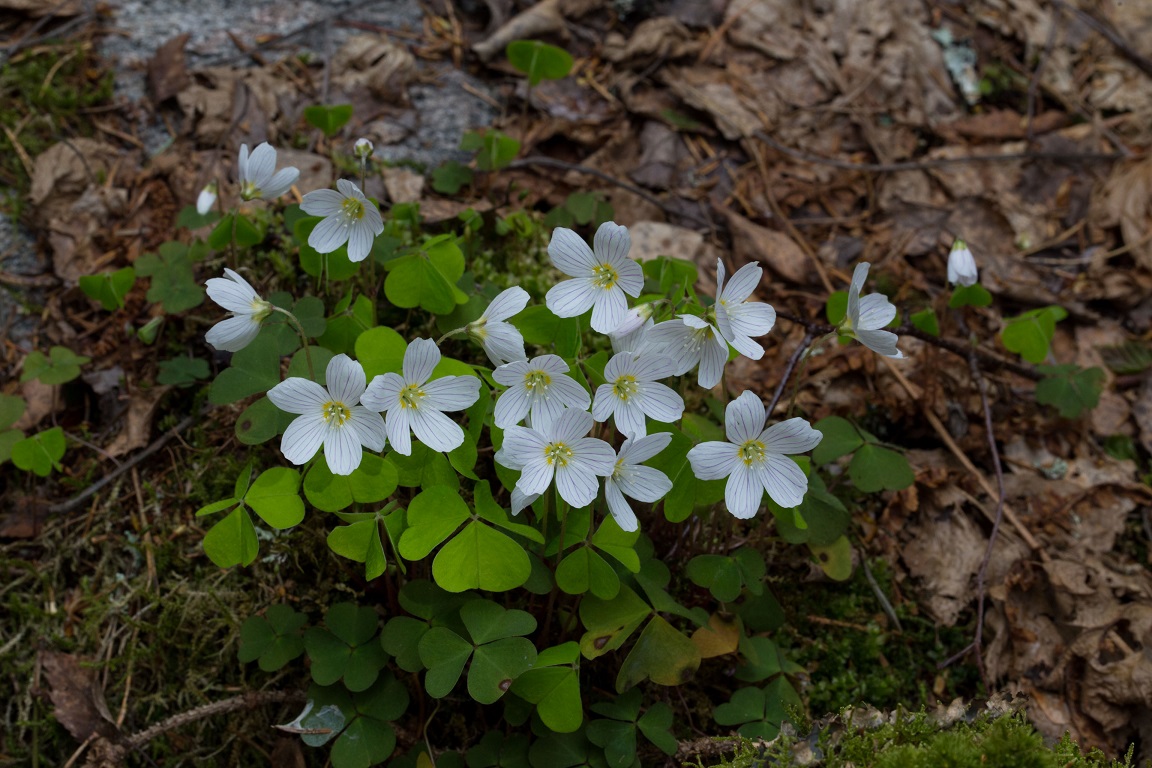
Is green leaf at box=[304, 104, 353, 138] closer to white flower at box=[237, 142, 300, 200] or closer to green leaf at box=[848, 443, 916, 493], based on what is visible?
white flower at box=[237, 142, 300, 200]

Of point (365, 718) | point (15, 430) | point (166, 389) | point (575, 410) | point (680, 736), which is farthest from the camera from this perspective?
point (166, 389)

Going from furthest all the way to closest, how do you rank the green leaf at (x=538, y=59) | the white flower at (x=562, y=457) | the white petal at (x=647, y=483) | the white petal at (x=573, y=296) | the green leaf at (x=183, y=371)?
the green leaf at (x=538, y=59) < the green leaf at (x=183, y=371) < the white petal at (x=573, y=296) < the white petal at (x=647, y=483) < the white flower at (x=562, y=457)

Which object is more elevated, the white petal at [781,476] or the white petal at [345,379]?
the white petal at [345,379]

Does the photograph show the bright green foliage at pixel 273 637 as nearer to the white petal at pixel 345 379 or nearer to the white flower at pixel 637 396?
the white petal at pixel 345 379

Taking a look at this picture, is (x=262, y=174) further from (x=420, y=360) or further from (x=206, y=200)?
(x=420, y=360)

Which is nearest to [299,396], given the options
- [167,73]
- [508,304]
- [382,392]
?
[382,392]

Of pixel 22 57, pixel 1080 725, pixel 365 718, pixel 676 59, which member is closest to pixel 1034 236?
pixel 676 59

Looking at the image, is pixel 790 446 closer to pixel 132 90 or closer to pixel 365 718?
pixel 365 718

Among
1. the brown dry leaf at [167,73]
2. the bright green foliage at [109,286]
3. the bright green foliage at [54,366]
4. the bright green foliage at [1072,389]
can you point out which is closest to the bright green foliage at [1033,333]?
the bright green foliage at [1072,389]
